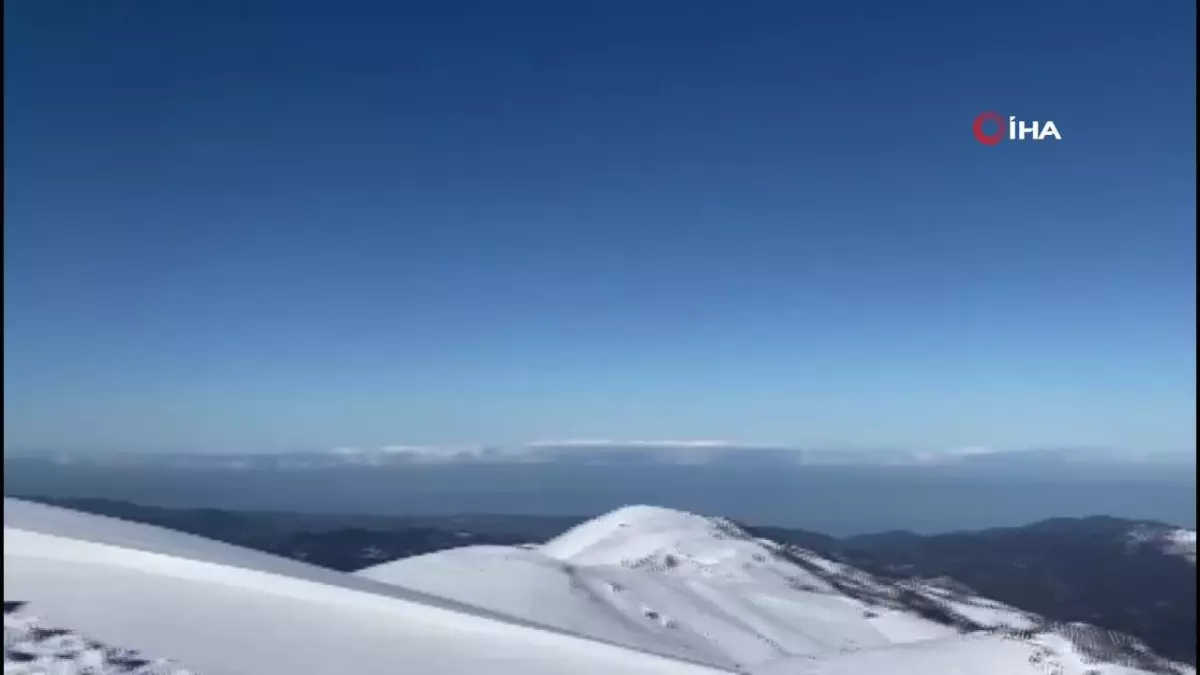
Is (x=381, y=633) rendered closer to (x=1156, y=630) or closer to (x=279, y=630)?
(x=279, y=630)

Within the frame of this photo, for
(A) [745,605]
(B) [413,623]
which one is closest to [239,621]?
(B) [413,623]

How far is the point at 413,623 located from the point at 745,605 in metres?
24.6

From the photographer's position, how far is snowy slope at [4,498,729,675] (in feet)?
31.6

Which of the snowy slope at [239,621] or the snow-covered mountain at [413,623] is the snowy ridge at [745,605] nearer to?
the snow-covered mountain at [413,623]

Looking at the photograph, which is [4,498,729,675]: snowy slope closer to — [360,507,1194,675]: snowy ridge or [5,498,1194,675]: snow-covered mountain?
[5,498,1194,675]: snow-covered mountain

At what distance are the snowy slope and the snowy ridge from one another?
6.13 m

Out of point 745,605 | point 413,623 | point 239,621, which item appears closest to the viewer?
point 239,621

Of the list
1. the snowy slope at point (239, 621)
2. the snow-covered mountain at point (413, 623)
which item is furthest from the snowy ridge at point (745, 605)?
the snowy slope at point (239, 621)

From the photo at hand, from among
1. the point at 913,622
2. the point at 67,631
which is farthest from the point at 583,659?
the point at 913,622

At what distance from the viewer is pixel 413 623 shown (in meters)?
12.0

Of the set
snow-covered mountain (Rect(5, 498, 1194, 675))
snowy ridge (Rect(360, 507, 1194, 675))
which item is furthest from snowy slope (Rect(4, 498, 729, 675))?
snowy ridge (Rect(360, 507, 1194, 675))

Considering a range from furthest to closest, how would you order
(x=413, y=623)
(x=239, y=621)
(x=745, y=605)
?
(x=745, y=605) → (x=413, y=623) → (x=239, y=621)

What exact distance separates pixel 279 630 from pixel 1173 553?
359ft

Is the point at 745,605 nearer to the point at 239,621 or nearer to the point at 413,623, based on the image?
the point at 413,623
